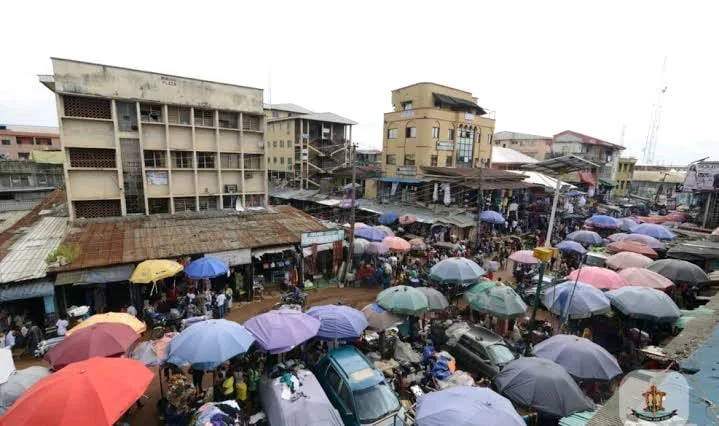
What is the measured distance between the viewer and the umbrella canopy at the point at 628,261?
1597 cm

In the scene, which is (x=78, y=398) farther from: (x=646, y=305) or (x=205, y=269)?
(x=646, y=305)

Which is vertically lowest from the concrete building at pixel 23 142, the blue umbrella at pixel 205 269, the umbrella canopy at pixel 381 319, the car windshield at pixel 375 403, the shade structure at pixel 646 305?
the car windshield at pixel 375 403

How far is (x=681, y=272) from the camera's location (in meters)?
14.3

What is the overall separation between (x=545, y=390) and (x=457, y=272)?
708 centimetres

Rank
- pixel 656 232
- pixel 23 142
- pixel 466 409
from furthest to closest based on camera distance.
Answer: pixel 23 142, pixel 656 232, pixel 466 409

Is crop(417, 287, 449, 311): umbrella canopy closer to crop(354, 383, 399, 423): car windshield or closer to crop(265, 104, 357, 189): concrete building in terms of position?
crop(354, 383, 399, 423): car windshield

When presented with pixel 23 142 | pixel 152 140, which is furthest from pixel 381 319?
pixel 23 142

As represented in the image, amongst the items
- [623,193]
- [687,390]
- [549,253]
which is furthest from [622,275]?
[623,193]

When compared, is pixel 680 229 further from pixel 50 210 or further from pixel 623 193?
pixel 50 210

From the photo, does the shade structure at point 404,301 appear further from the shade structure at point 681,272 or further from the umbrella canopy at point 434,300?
the shade structure at point 681,272

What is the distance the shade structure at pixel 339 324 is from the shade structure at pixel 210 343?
6.71 feet

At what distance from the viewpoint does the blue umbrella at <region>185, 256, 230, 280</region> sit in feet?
45.3

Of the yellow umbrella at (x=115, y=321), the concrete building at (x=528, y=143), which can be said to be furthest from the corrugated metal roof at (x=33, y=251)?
the concrete building at (x=528, y=143)

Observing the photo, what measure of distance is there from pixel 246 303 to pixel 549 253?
43.7ft
